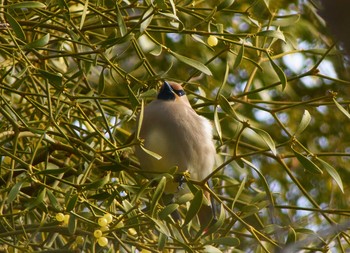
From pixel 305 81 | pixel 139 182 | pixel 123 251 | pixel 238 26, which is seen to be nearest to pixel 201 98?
pixel 139 182

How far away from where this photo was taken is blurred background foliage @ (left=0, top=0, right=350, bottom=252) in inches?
57.5

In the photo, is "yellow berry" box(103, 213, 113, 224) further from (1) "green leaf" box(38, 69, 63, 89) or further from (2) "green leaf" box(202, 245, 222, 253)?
(1) "green leaf" box(38, 69, 63, 89)

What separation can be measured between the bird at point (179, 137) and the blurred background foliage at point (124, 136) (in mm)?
102

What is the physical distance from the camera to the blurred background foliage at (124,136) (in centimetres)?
146

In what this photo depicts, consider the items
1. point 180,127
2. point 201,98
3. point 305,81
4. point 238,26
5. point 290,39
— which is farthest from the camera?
point 305,81

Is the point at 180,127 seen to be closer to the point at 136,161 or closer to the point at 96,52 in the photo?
the point at 136,161

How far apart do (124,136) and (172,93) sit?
0.27m

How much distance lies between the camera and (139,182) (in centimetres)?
184

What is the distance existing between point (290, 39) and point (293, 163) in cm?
111

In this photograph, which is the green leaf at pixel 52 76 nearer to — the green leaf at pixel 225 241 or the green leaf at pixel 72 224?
the green leaf at pixel 72 224

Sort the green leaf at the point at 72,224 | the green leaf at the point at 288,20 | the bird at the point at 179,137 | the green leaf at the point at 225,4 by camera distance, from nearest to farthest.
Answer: the green leaf at the point at 72,224 < the green leaf at the point at 225,4 < the green leaf at the point at 288,20 < the bird at the point at 179,137

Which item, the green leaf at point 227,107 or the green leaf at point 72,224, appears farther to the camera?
the green leaf at point 227,107

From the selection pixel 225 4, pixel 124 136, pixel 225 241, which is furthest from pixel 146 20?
pixel 124 136

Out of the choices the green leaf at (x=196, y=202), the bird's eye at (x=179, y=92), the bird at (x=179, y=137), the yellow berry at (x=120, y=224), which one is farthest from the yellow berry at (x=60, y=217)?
the bird's eye at (x=179, y=92)
